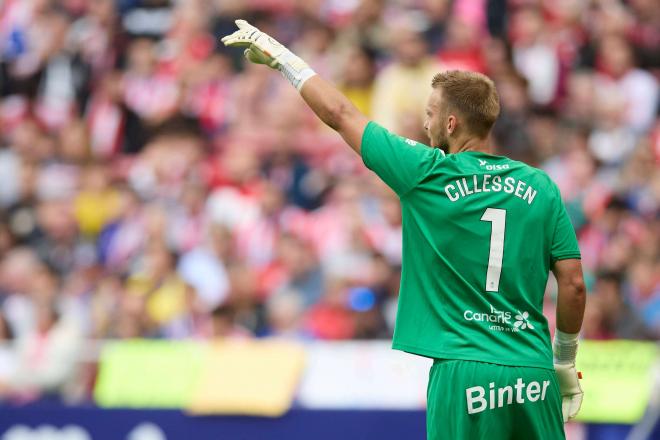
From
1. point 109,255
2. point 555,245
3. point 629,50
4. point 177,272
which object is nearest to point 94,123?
point 109,255

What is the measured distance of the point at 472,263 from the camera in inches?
190

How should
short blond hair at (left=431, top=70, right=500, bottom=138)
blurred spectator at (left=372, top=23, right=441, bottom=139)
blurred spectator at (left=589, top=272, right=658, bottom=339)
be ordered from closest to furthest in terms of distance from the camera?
short blond hair at (left=431, top=70, right=500, bottom=138), blurred spectator at (left=589, top=272, right=658, bottom=339), blurred spectator at (left=372, top=23, right=441, bottom=139)

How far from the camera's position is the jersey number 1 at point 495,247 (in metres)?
4.82

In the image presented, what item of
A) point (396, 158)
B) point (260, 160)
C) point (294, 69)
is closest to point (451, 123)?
point (396, 158)

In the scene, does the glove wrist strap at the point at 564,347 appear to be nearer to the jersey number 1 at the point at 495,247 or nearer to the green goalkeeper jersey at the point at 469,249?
the green goalkeeper jersey at the point at 469,249

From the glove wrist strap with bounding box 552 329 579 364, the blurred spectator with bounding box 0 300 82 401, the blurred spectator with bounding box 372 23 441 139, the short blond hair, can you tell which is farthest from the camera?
the blurred spectator with bounding box 372 23 441 139

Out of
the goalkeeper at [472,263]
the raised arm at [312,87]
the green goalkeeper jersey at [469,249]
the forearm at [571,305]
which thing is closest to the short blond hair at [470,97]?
the goalkeeper at [472,263]

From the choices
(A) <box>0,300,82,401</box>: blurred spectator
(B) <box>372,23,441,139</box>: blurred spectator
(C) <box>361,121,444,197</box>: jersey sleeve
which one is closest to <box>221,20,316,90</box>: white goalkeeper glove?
(C) <box>361,121,444,197</box>: jersey sleeve

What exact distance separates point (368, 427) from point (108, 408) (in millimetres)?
1983

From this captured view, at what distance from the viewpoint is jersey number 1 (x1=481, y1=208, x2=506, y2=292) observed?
15.8 feet

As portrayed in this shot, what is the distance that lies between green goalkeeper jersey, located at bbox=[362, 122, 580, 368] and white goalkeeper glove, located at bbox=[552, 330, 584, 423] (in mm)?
357

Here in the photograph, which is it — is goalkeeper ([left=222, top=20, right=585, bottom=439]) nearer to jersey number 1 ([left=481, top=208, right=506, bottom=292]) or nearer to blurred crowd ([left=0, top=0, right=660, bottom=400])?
jersey number 1 ([left=481, top=208, right=506, bottom=292])

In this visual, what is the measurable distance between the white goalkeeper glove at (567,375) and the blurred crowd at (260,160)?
3711mm

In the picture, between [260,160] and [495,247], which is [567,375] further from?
[260,160]
